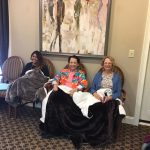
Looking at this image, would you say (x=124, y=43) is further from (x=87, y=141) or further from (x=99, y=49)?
(x=87, y=141)

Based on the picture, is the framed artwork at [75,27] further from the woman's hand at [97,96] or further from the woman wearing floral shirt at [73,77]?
the woman's hand at [97,96]

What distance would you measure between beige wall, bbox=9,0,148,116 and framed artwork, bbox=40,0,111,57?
0.12m

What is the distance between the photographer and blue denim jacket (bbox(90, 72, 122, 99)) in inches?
110

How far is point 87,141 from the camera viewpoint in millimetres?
2570

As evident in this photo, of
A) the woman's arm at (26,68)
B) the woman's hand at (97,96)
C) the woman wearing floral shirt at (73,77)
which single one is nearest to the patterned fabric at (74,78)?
the woman wearing floral shirt at (73,77)

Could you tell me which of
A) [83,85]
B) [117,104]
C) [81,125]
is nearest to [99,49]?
[83,85]

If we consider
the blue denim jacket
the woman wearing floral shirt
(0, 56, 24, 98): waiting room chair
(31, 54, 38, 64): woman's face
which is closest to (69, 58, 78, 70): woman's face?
the woman wearing floral shirt

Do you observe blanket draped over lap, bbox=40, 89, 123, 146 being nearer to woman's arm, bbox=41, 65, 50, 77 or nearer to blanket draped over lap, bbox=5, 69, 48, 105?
blanket draped over lap, bbox=5, 69, 48, 105

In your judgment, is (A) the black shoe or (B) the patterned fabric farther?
(B) the patterned fabric

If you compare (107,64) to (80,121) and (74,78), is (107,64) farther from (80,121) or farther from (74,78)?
(80,121)

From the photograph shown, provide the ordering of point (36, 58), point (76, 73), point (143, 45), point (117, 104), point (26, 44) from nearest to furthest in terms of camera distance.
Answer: point (117, 104)
point (143, 45)
point (76, 73)
point (36, 58)
point (26, 44)

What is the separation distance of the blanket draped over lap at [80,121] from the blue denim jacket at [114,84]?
239 mm

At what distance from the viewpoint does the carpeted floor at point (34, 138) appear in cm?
245

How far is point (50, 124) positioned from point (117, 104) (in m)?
0.90
